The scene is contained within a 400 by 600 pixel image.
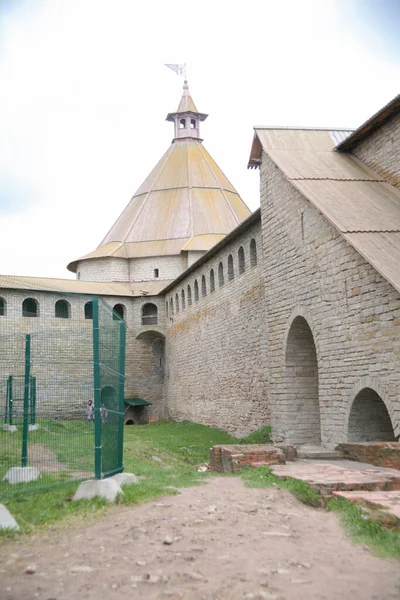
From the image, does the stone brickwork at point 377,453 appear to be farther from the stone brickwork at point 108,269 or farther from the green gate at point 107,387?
the stone brickwork at point 108,269

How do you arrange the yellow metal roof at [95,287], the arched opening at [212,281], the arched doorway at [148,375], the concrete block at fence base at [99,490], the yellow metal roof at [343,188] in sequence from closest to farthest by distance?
the concrete block at fence base at [99,490], the yellow metal roof at [343,188], the arched opening at [212,281], the yellow metal roof at [95,287], the arched doorway at [148,375]

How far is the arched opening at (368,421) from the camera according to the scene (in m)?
11.7

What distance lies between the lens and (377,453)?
30.9 feet

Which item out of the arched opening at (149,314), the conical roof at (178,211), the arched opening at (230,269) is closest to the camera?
the arched opening at (230,269)

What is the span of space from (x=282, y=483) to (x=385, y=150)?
877 cm

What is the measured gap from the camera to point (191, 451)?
17.5 meters

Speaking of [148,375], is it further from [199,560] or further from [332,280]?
[199,560]

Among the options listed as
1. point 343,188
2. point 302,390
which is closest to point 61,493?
point 302,390

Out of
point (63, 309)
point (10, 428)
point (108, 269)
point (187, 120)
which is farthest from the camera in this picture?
point (187, 120)

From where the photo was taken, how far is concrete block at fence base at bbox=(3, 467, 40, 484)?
26.2ft

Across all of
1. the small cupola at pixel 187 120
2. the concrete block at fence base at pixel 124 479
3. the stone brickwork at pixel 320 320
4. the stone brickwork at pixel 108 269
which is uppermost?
the small cupola at pixel 187 120

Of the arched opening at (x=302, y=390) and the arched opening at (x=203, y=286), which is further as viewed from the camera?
the arched opening at (x=203, y=286)

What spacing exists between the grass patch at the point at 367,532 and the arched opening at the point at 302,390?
8.28 meters

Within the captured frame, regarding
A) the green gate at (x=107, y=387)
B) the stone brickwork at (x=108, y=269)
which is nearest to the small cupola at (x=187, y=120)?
the stone brickwork at (x=108, y=269)
